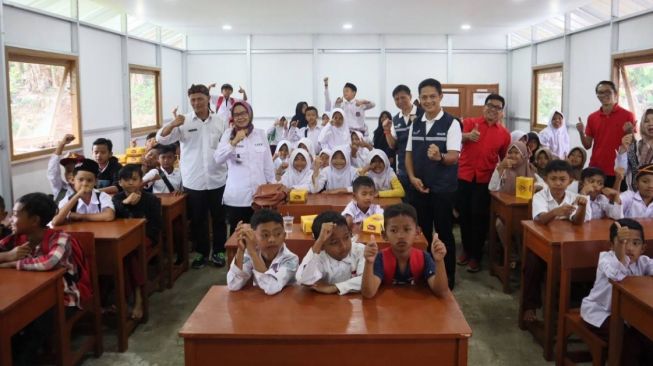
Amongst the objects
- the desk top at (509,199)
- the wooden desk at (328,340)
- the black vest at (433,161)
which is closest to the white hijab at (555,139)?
the desk top at (509,199)

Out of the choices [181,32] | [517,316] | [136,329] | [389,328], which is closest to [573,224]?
[517,316]

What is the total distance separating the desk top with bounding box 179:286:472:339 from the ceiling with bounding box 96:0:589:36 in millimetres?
5803

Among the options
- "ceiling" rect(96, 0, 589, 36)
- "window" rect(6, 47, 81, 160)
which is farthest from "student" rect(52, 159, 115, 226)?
"ceiling" rect(96, 0, 589, 36)

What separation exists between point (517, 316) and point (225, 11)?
6.24 meters

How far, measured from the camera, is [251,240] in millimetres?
2391

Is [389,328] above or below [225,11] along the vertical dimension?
below

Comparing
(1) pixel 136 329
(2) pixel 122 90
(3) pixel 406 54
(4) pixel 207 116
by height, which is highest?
(3) pixel 406 54

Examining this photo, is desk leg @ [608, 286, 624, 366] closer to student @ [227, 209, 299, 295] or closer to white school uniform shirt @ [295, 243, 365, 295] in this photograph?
white school uniform shirt @ [295, 243, 365, 295]

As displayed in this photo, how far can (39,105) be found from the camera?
6379 mm

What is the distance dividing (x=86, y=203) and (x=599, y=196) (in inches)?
140

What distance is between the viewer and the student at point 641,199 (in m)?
3.61

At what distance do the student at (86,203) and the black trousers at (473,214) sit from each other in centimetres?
305

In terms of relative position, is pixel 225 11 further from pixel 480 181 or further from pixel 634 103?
pixel 634 103

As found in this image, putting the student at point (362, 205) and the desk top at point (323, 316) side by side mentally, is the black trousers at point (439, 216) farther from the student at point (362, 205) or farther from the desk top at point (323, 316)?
the desk top at point (323, 316)
